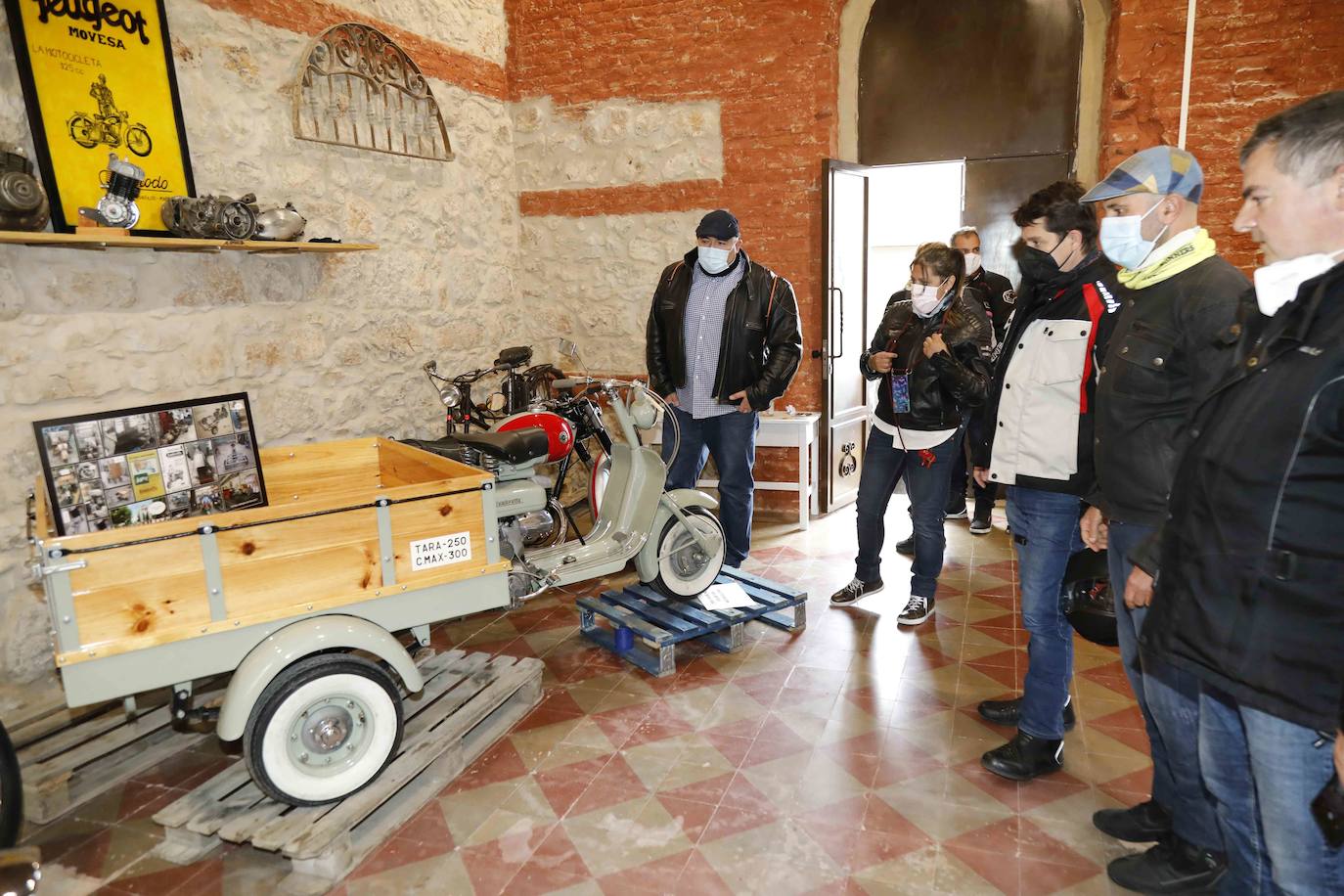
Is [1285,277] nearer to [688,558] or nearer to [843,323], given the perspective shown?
[688,558]

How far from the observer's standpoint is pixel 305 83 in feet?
13.4

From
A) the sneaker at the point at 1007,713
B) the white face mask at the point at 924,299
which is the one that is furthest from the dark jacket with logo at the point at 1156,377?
the white face mask at the point at 924,299

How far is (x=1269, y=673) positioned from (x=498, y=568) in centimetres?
193

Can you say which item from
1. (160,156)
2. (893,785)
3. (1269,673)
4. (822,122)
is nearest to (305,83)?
(160,156)

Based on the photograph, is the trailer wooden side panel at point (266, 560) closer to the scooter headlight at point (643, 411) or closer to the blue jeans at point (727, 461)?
the scooter headlight at point (643, 411)

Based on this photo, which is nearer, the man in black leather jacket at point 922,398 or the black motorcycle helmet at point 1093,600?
the black motorcycle helmet at point 1093,600

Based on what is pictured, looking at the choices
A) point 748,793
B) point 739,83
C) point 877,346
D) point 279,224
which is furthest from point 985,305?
point 279,224

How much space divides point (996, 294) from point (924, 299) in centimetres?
165

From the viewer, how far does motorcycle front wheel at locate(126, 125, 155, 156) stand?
10.8ft

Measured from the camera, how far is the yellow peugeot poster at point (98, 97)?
9.83 ft

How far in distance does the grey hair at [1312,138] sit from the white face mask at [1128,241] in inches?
24.4

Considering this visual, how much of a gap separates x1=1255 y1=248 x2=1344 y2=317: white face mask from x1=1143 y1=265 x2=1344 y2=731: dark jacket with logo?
2cm

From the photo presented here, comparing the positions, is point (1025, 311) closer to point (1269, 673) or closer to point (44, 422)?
point (1269, 673)

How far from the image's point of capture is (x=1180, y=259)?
6.31 ft
